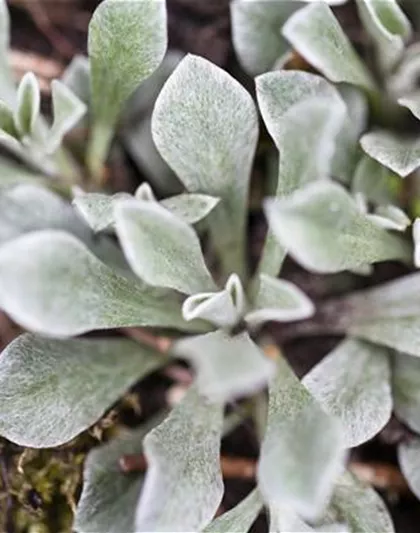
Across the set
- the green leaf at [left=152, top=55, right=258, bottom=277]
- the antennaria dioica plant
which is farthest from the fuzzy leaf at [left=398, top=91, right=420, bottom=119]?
the green leaf at [left=152, top=55, right=258, bottom=277]

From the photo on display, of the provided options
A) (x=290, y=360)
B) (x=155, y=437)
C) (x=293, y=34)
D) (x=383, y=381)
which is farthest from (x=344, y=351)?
(x=293, y=34)

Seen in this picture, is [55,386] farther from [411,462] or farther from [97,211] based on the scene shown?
[411,462]

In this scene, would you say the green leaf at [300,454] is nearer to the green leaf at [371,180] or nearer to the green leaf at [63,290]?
the green leaf at [63,290]

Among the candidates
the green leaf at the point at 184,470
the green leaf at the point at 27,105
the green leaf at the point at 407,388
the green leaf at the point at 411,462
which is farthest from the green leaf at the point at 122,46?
the green leaf at the point at 411,462

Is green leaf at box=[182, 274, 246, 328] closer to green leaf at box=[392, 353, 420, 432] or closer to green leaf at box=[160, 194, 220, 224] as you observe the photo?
green leaf at box=[160, 194, 220, 224]

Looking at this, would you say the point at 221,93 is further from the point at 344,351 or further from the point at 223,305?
the point at 344,351

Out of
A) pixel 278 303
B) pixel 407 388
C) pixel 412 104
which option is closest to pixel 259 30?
pixel 412 104
